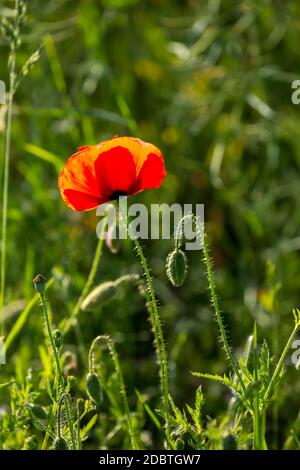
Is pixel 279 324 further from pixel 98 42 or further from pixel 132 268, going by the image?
pixel 98 42

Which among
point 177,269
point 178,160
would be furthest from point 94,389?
point 178,160

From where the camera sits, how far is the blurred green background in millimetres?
2908

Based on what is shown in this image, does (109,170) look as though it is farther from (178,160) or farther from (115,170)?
(178,160)

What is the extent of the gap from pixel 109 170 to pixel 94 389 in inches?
18.2

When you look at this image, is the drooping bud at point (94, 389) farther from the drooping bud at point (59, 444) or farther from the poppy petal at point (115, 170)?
the poppy petal at point (115, 170)

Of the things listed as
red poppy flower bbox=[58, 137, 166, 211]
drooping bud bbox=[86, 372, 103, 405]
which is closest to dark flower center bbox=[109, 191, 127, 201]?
red poppy flower bbox=[58, 137, 166, 211]

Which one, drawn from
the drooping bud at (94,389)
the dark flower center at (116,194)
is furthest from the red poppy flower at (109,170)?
the drooping bud at (94,389)

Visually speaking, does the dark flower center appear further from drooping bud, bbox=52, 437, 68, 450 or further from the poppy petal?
drooping bud, bbox=52, 437, 68, 450

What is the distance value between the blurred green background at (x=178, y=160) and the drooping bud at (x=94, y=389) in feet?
1.96

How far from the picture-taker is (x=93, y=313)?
112 inches

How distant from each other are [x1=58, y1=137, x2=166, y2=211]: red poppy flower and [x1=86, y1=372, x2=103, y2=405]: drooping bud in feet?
1.20

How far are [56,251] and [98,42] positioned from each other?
1.00m
